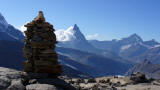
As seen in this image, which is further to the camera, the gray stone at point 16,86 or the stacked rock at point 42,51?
the stacked rock at point 42,51

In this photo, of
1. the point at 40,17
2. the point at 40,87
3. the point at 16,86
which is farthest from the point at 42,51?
the point at 16,86

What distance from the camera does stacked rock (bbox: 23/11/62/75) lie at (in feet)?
86.1

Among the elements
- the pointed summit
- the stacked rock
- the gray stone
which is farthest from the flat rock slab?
the pointed summit

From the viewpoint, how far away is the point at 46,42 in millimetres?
26266

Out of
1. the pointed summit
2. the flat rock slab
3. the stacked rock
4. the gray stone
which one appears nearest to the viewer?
the gray stone

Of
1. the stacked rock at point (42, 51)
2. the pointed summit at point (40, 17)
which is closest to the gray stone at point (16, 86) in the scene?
the stacked rock at point (42, 51)

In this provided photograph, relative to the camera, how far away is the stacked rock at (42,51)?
86.1ft

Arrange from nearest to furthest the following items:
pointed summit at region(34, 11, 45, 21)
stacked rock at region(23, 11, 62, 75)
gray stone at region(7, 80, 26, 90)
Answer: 1. gray stone at region(7, 80, 26, 90)
2. stacked rock at region(23, 11, 62, 75)
3. pointed summit at region(34, 11, 45, 21)

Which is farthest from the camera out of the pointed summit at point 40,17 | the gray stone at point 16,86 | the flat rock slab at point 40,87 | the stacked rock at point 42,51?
the pointed summit at point 40,17

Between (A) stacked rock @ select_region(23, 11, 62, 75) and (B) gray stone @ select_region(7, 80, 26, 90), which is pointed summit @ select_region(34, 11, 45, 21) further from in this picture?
(B) gray stone @ select_region(7, 80, 26, 90)

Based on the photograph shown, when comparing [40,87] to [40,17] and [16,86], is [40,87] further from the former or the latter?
[40,17]

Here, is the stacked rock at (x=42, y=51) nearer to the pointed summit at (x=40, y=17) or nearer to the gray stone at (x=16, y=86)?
the pointed summit at (x=40, y=17)

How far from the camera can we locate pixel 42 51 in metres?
26.5

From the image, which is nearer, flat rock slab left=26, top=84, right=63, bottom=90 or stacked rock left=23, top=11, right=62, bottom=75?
flat rock slab left=26, top=84, right=63, bottom=90
